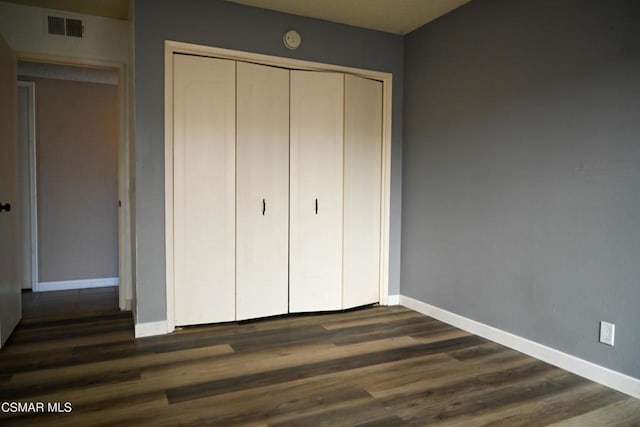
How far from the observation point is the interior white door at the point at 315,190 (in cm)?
348

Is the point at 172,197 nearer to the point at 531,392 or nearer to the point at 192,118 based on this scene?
the point at 192,118

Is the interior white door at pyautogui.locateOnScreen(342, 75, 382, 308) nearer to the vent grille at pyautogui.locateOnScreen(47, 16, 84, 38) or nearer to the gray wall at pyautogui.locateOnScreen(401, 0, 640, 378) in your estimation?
the gray wall at pyautogui.locateOnScreen(401, 0, 640, 378)

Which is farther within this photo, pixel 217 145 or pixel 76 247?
pixel 76 247

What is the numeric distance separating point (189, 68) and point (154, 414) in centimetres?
231

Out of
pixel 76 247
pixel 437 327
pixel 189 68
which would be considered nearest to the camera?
pixel 189 68

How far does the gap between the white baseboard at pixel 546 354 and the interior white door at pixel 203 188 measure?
69.6 inches

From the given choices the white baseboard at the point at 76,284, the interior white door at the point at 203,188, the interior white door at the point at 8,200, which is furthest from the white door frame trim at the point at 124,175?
the white baseboard at the point at 76,284

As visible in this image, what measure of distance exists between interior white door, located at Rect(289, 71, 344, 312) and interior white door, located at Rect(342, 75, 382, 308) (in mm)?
85

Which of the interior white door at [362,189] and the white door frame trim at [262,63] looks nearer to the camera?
the white door frame trim at [262,63]

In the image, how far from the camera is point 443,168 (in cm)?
343

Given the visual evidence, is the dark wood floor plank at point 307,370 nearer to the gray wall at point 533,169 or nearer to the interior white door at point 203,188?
the gray wall at point 533,169

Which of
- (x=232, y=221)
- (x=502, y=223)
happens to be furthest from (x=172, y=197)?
(x=502, y=223)

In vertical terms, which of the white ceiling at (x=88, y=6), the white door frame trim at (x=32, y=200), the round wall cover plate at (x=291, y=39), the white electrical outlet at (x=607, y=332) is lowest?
the white electrical outlet at (x=607, y=332)

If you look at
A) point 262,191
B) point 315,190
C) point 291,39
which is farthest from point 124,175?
point 291,39
